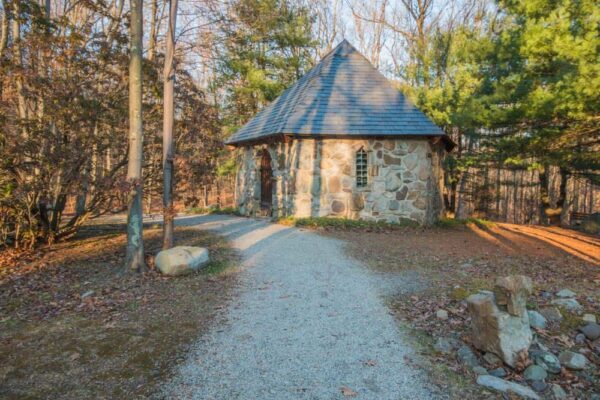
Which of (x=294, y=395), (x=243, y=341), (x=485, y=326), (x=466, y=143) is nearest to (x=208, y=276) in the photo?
(x=243, y=341)

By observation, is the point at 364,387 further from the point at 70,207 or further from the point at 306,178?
the point at 70,207

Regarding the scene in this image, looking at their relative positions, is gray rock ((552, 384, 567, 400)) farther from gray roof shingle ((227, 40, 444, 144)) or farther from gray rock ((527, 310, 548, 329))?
gray roof shingle ((227, 40, 444, 144))

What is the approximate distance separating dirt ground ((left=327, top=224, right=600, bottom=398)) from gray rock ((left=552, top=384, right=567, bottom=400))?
0.09 meters

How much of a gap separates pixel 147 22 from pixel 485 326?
1277 centimetres

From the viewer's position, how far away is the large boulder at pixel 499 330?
3.55 meters

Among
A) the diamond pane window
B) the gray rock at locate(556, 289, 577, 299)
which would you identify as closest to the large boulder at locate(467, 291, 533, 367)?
the gray rock at locate(556, 289, 577, 299)

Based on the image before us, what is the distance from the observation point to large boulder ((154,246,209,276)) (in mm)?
6109

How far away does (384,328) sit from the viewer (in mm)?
4312

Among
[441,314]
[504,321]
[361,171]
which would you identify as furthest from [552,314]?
[361,171]

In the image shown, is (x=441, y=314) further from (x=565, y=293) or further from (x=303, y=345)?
(x=565, y=293)

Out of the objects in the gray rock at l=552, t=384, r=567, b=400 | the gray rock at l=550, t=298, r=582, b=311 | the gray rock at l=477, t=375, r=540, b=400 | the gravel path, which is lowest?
the gray rock at l=552, t=384, r=567, b=400

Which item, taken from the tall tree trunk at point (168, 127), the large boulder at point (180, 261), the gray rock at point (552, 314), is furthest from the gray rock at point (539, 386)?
the tall tree trunk at point (168, 127)

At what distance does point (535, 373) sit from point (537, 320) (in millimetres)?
1161

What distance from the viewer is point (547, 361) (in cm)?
357
